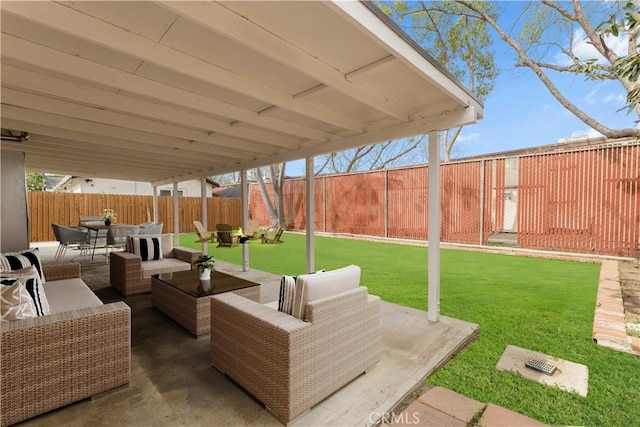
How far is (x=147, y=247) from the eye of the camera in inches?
210

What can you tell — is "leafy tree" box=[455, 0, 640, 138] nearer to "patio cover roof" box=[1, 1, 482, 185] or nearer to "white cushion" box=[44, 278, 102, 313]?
"patio cover roof" box=[1, 1, 482, 185]

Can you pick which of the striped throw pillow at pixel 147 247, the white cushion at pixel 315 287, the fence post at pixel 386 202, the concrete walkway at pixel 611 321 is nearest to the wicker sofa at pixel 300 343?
the white cushion at pixel 315 287

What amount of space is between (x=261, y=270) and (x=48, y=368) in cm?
456

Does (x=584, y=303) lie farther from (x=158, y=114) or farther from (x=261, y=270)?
(x=158, y=114)

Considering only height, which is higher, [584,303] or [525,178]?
[525,178]

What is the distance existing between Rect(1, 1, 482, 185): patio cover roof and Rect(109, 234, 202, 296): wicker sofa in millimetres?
1918

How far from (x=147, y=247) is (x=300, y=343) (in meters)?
4.61

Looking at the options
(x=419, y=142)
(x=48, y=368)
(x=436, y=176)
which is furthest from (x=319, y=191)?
(x=48, y=368)

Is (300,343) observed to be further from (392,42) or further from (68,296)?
(68,296)

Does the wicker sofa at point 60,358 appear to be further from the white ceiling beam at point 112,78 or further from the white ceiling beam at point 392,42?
the white ceiling beam at point 392,42

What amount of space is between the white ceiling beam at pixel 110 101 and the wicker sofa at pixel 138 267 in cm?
250

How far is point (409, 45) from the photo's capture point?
7.04 feet

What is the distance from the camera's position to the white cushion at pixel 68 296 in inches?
107

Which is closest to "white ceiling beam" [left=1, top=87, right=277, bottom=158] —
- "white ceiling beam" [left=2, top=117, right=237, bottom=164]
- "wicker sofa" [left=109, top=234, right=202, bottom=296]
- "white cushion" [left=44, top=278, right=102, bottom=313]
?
"white ceiling beam" [left=2, top=117, right=237, bottom=164]
